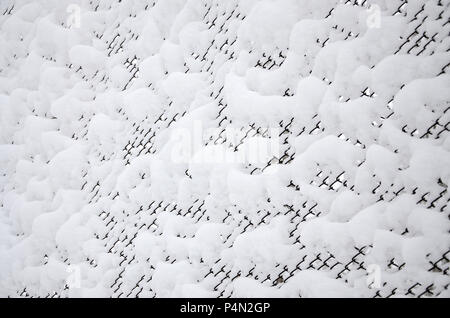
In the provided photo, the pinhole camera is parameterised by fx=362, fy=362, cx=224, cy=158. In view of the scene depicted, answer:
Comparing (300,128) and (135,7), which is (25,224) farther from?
(300,128)

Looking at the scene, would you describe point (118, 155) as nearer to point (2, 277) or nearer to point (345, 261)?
point (2, 277)

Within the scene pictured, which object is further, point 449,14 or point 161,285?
point 161,285

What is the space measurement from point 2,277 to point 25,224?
320 mm

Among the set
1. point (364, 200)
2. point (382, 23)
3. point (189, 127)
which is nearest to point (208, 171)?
point (189, 127)

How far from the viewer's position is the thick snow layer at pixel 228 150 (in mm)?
1233

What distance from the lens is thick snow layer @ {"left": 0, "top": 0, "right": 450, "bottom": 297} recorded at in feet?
4.05

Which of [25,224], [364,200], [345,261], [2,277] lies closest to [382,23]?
[364,200]

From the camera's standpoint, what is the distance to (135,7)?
201 cm

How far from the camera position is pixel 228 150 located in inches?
61.4

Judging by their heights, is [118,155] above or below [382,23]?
below

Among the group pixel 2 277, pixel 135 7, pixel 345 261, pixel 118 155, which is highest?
pixel 135 7

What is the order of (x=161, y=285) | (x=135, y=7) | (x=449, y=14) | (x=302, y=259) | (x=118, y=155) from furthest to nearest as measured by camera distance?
(x=135, y=7)
(x=118, y=155)
(x=161, y=285)
(x=302, y=259)
(x=449, y=14)

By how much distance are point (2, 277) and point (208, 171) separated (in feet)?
4.43

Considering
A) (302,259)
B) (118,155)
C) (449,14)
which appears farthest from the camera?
(118,155)
